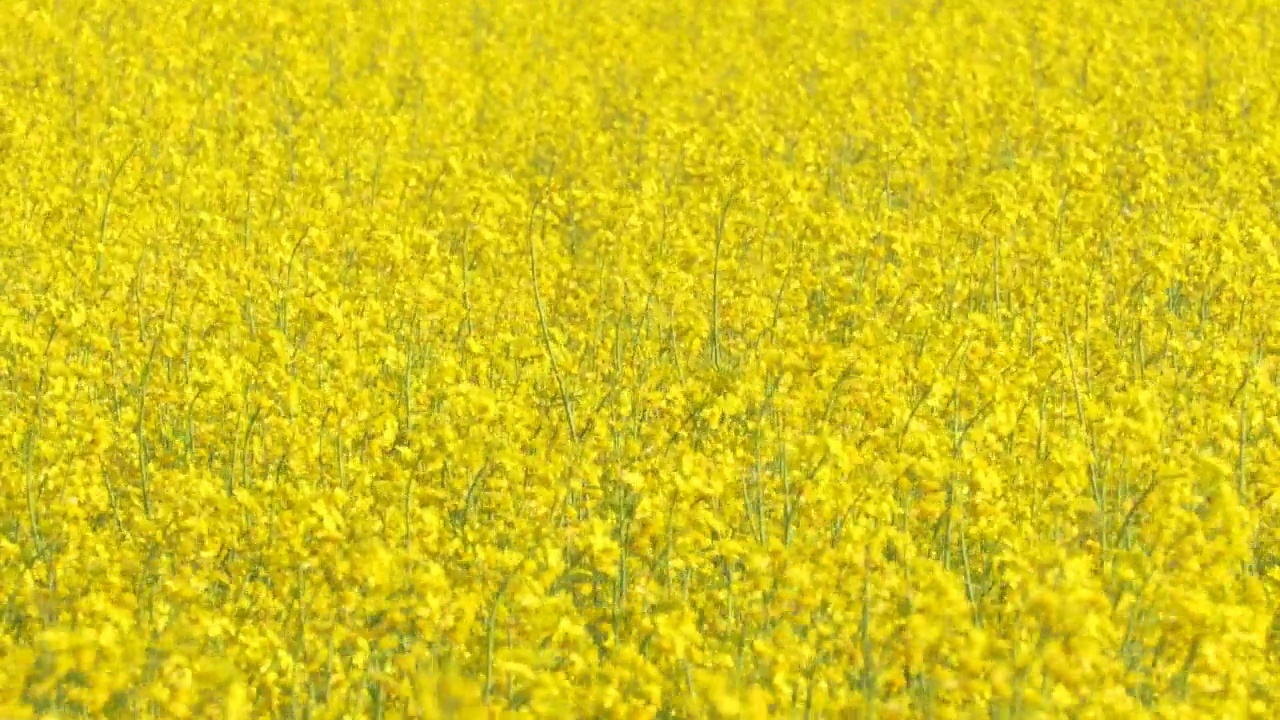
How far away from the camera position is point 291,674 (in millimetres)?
4887

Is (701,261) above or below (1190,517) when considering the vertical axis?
above

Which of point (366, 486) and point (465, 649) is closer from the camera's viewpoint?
point (465, 649)

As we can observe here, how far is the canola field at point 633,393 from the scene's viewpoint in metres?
4.68

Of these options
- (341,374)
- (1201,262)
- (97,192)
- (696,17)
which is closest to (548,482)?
(341,374)

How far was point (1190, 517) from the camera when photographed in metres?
4.84

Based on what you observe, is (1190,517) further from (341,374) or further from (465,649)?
(341,374)

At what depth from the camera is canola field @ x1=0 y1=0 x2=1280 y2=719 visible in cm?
468

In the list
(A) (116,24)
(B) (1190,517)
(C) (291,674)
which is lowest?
(C) (291,674)

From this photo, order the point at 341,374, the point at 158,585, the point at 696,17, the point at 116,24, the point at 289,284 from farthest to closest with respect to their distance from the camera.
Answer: the point at 696,17 → the point at 116,24 → the point at 289,284 → the point at 341,374 → the point at 158,585

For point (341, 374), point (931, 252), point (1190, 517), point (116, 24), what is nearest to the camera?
point (1190, 517)

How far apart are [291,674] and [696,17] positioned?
40.6ft

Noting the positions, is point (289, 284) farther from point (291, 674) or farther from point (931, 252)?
point (291, 674)

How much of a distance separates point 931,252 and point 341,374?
10.7 ft

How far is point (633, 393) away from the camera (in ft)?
23.1
